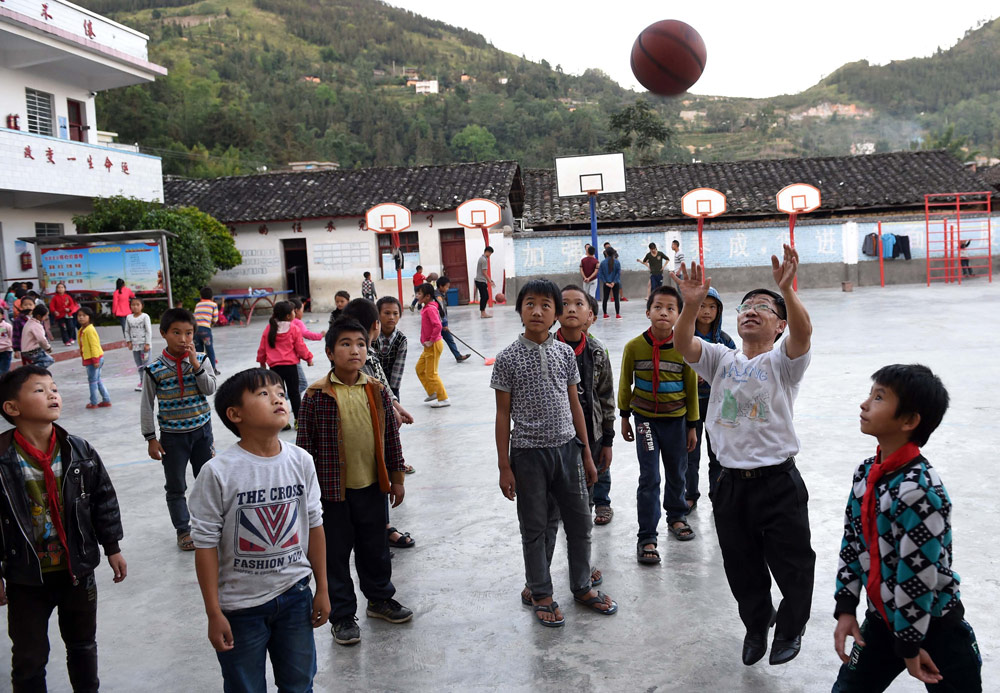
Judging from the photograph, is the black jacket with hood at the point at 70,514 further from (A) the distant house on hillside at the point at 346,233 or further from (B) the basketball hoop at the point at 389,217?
(A) the distant house on hillside at the point at 346,233

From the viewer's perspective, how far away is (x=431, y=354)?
903 cm

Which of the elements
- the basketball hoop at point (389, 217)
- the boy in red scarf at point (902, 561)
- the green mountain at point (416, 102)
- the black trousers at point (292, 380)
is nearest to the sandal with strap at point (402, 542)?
the boy in red scarf at point (902, 561)

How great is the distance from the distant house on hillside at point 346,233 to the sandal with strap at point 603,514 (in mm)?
19860

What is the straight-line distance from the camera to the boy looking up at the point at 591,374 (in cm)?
433

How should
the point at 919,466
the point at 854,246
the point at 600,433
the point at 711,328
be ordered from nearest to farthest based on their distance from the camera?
the point at 919,466 → the point at 600,433 → the point at 711,328 → the point at 854,246

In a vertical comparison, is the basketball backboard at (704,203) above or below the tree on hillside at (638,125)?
below

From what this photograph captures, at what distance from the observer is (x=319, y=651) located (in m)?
3.74

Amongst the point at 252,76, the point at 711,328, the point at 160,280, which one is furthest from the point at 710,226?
the point at 252,76

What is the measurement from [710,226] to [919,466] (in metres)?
22.4

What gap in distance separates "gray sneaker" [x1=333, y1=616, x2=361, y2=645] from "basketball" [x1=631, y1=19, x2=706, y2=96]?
230 inches

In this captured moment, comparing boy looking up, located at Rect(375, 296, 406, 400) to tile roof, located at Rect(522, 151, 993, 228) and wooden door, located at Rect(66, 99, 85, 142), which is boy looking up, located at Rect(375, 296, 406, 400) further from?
wooden door, located at Rect(66, 99, 85, 142)

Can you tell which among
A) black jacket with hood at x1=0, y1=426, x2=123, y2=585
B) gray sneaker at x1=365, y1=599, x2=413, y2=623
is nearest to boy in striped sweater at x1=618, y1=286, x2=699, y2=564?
gray sneaker at x1=365, y1=599, x2=413, y2=623

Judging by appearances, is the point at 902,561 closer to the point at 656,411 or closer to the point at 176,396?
the point at 656,411

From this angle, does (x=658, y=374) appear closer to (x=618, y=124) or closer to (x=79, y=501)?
(x=79, y=501)
